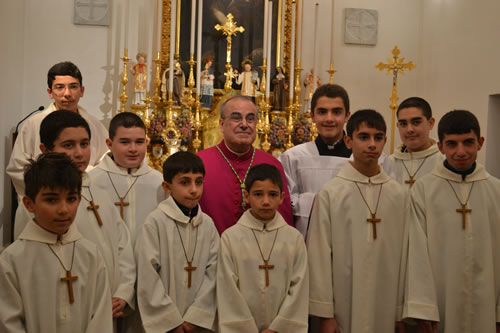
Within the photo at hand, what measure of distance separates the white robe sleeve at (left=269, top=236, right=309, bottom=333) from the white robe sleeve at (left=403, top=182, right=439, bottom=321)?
2.06 ft

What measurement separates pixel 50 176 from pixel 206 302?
120 cm

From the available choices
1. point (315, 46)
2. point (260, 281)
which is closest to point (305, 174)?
point (260, 281)

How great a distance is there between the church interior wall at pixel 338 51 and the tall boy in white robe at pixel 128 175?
375 cm

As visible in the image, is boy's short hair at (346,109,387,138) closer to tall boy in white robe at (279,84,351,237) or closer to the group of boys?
the group of boys

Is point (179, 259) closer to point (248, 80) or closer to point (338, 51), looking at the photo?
point (248, 80)

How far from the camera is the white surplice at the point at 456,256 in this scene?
3287mm

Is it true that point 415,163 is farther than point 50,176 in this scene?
Yes

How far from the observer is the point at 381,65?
7836 millimetres

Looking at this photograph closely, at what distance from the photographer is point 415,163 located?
418cm

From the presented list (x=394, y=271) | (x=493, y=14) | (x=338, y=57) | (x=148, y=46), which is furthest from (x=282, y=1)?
(x=394, y=271)

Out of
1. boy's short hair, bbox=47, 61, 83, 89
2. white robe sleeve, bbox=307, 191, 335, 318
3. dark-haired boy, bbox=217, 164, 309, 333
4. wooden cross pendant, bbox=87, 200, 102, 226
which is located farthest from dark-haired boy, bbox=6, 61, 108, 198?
white robe sleeve, bbox=307, 191, 335, 318

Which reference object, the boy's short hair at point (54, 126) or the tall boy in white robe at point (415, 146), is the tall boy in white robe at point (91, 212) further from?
the tall boy in white robe at point (415, 146)

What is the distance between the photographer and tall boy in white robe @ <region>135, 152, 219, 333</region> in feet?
10.2

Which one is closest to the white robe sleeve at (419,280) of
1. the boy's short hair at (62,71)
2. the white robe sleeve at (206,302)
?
the white robe sleeve at (206,302)
